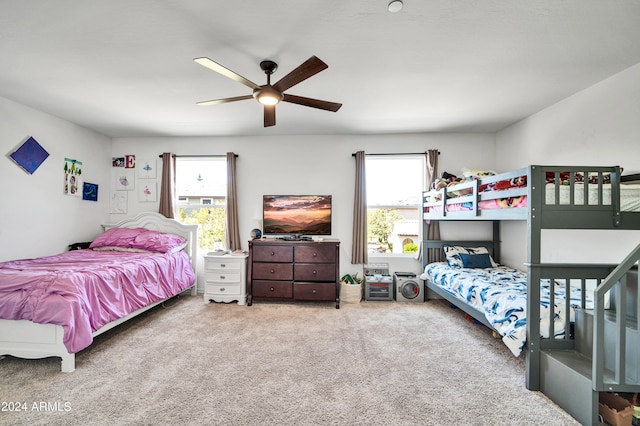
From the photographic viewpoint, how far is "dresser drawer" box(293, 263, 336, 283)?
3855 millimetres

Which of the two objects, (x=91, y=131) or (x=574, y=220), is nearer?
(x=574, y=220)

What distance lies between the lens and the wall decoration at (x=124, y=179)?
186 inches

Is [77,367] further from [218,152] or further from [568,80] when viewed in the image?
[568,80]

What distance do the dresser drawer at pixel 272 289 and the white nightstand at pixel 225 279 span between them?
0.19 metres

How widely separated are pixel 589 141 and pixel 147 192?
5.86 meters

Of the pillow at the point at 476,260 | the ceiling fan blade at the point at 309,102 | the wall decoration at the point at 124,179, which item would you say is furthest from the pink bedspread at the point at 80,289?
the pillow at the point at 476,260

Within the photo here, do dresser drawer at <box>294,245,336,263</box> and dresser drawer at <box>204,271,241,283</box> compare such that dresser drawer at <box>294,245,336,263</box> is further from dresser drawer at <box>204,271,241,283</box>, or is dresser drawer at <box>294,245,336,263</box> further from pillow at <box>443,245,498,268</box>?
pillow at <box>443,245,498,268</box>

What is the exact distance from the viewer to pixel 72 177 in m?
4.06

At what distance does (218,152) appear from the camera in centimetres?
466

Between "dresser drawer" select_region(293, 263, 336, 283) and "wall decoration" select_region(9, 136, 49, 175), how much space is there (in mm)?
3517

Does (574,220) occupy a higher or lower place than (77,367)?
higher

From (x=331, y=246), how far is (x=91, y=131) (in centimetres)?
412

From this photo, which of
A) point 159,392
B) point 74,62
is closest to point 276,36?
point 74,62

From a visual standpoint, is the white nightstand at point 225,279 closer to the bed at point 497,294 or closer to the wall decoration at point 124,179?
the wall decoration at point 124,179
